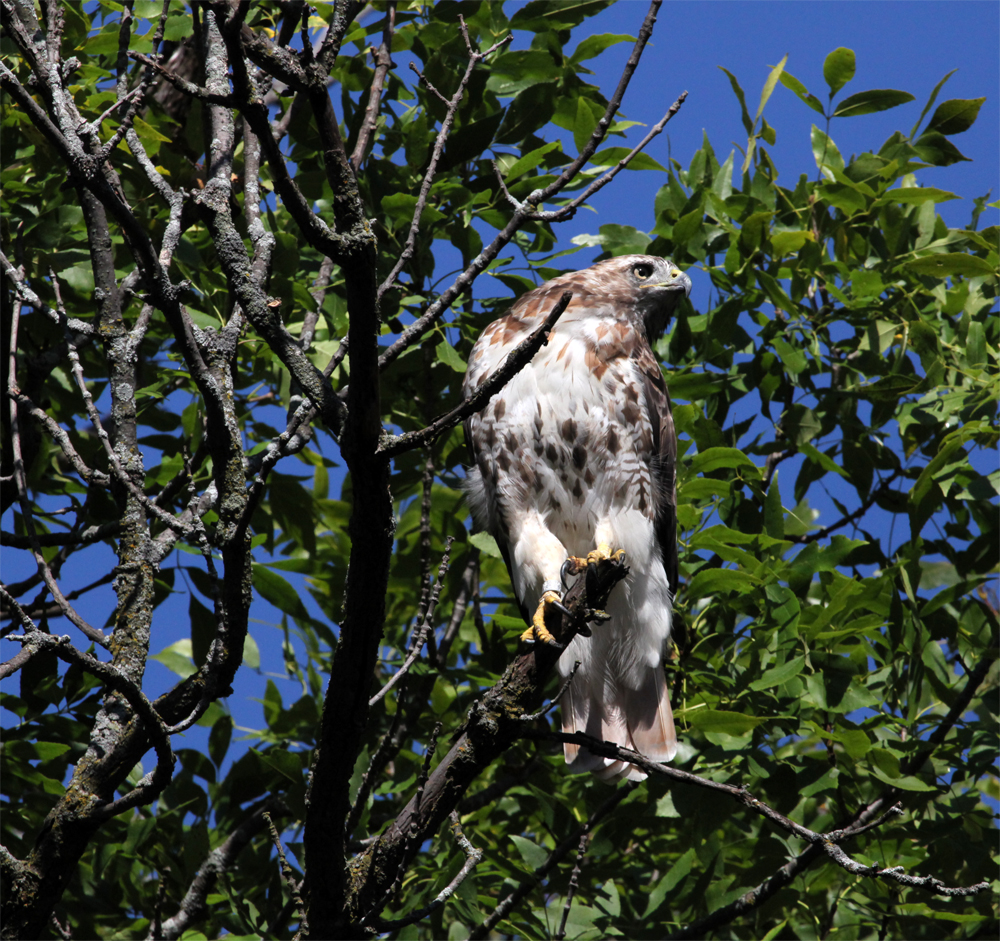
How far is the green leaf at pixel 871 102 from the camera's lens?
12.5 feet

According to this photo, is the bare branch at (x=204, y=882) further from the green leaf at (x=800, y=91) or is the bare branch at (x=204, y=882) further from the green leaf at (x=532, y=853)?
the green leaf at (x=800, y=91)

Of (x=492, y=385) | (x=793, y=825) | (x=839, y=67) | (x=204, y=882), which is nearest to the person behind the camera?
(x=492, y=385)

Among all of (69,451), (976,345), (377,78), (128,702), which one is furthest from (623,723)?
(377,78)

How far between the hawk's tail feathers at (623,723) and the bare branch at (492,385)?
5.97 feet

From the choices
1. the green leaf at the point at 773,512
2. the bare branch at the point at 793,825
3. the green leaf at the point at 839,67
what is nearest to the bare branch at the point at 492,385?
the bare branch at the point at 793,825

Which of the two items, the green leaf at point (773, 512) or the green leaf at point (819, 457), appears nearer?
the green leaf at point (773, 512)

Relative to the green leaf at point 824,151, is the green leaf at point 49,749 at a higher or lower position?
lower

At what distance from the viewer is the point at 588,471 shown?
3.66m

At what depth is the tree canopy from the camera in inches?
111

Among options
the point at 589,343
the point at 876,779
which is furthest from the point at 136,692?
the point at 876,779

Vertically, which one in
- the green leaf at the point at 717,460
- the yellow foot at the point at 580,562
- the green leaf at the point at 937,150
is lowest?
the yellow foot at the point at 580,562

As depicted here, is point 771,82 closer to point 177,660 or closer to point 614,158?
point 614,158

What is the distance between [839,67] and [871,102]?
176 mm

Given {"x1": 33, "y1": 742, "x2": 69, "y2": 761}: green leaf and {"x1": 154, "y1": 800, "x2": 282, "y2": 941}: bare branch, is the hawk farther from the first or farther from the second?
{"x1": 33, "y1": 742, "x2": 69, "y2": 761}: green leaf
